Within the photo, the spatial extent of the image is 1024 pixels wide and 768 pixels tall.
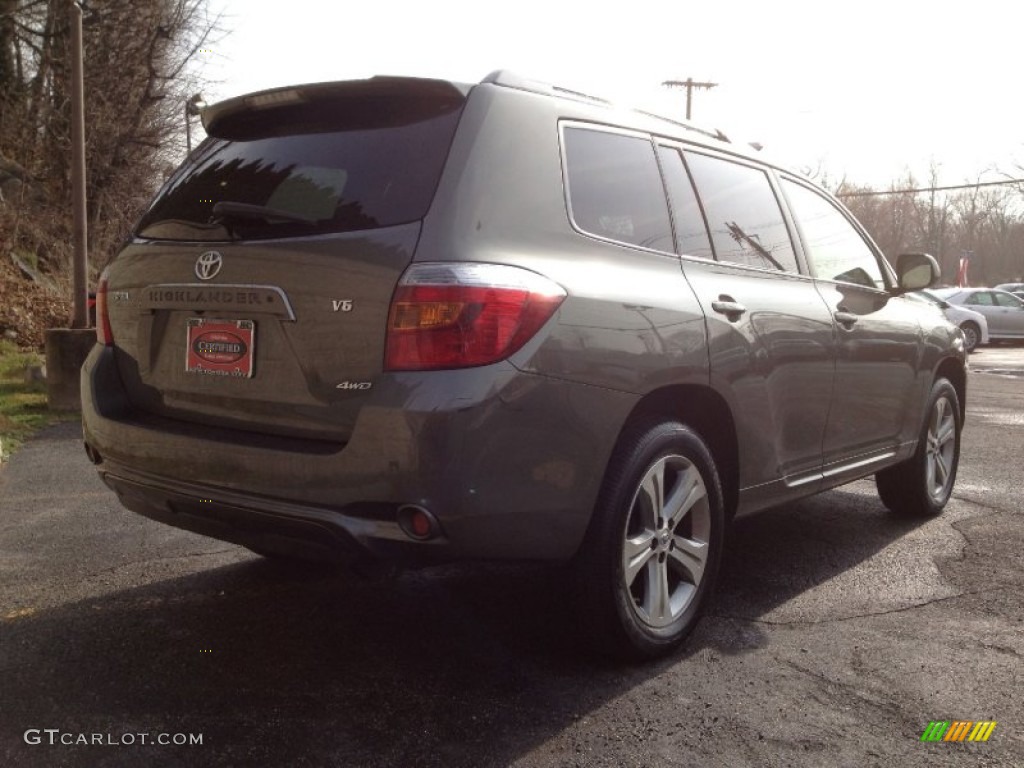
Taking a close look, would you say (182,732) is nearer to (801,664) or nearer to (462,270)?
(462,270)

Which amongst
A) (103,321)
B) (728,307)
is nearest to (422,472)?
(728,307)

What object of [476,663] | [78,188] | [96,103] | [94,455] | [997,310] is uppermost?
[96,103]

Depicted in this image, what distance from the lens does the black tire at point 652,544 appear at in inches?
119

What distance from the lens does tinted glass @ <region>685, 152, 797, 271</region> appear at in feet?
12.6

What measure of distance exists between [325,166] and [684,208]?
1.36 m

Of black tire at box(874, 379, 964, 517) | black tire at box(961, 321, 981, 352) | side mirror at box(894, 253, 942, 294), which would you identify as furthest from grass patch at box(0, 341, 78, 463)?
black tire at box(961, 321, 981, 352)

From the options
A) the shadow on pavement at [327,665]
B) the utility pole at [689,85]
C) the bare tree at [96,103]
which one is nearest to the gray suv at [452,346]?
the shadow on pavement at [327,665]

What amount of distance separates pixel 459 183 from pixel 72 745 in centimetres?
183

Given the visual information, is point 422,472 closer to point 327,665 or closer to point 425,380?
point 425,380

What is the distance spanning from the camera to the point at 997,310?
27.0m

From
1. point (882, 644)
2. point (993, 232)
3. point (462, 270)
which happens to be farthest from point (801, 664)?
point (993, 232)

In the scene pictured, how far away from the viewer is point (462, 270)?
2678 millimetres

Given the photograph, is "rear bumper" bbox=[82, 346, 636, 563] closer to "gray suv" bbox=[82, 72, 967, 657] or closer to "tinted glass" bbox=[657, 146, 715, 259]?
"gray suv" bbox=[82, 72, 967, 657]

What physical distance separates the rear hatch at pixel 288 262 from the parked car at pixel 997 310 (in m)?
26.4
